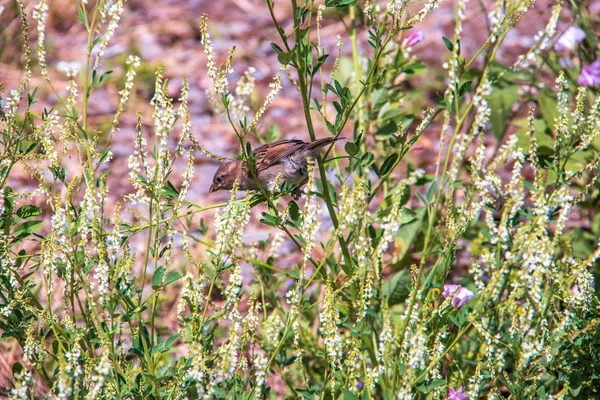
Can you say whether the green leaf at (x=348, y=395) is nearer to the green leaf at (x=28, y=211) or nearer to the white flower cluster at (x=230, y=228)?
the white flower cluster at (x=230, y=228)

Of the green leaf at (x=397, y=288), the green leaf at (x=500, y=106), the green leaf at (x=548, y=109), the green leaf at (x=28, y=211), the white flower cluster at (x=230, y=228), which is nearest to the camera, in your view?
the white flower cluster at (x=230, y=228)

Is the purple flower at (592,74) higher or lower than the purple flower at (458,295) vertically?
higher

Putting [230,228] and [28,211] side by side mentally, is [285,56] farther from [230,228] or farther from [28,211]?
[28,211]

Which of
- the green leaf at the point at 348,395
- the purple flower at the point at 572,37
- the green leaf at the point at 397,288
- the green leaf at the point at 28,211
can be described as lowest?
the green leaf at the point at 348,395

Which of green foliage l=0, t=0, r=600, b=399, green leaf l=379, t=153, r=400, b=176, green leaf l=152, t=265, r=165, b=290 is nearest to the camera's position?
green foliage l=0, t=0, r=600, b=399

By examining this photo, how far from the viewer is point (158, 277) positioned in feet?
6.64

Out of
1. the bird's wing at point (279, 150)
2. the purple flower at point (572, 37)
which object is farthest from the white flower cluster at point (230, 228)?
the purple flower at point (572, 37)

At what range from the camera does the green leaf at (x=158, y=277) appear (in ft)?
6.55

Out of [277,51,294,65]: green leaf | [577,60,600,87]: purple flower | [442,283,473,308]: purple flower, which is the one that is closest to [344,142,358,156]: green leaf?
[277,51,294,65]: green leaf

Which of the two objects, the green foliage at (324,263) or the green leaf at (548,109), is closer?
the green foliage at (324,263)

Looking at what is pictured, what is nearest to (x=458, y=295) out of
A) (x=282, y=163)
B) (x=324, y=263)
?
(x=324, y=263)

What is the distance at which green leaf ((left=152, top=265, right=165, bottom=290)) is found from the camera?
78.5 inches

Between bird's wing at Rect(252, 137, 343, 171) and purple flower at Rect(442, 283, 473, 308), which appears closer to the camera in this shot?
purple flower at Rect(442, 283, 473, 308)

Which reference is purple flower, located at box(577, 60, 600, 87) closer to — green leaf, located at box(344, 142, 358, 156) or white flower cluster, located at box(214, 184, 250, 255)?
green leaf, located at box(344, 142, 358, 156)
